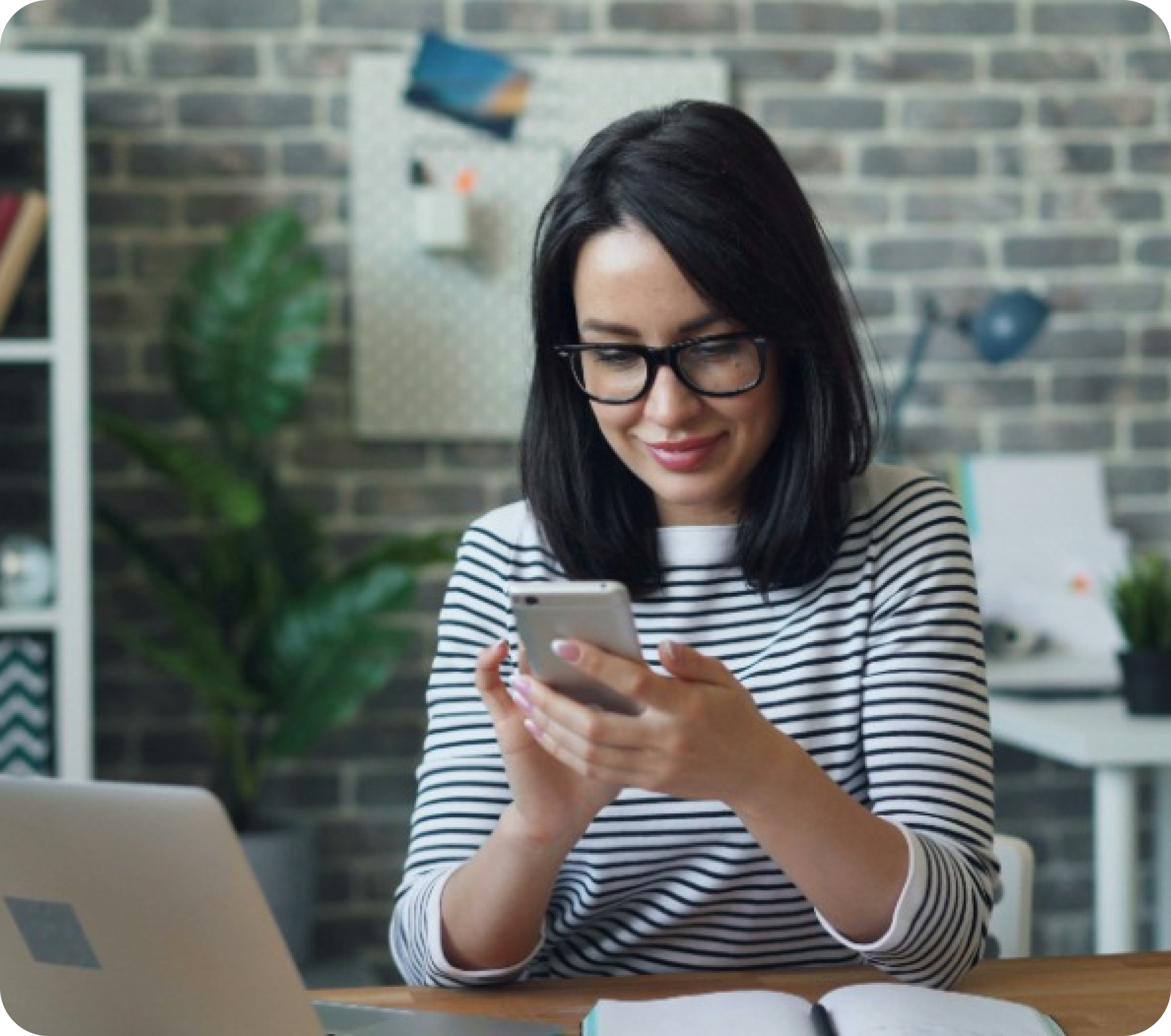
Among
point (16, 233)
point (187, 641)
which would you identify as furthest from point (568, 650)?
point (16, 233)

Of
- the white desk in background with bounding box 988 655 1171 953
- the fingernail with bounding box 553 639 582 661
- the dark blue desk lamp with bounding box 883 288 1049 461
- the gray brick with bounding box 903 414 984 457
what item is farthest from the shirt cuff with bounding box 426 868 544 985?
the gray brick with bounding box 903 414 984 457

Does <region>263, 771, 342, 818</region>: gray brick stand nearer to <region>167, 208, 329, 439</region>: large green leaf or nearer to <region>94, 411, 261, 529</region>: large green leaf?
<region>94, 411, 261, 529</region>: large green leaf

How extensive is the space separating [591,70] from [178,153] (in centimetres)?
77

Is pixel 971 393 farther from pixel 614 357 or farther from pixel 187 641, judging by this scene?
pixel 614 357

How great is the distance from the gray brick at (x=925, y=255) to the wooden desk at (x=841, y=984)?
7.13 feet

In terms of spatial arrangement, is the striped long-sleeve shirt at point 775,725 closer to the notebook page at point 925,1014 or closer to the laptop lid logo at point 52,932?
the notebook page at point 925,1014

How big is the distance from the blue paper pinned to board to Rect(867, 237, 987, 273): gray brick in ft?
2.42

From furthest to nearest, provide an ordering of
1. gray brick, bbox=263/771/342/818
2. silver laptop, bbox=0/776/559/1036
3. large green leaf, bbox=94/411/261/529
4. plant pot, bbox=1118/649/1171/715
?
1. gray brick, bbox=263/771/342/818
2. large green leaf, bbox=94/411/261/529
3. plant pot, bbox=1118/649/1171/715
4. silver laptop, bbox=0/776/559/1036

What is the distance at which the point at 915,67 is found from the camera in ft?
10.8

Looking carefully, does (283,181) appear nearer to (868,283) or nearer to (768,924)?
(868,283)

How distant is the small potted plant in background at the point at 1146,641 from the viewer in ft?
8.07

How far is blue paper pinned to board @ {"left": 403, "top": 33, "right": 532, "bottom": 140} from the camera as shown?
10.4ft

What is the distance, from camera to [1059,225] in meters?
3.33

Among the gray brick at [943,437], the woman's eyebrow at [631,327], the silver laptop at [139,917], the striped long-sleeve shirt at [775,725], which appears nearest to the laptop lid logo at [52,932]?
the silver laptop at [139,917]
